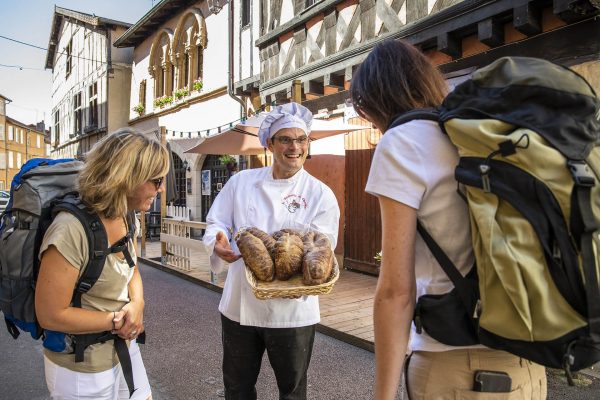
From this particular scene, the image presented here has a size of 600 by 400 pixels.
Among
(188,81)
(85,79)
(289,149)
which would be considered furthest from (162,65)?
(289,149)

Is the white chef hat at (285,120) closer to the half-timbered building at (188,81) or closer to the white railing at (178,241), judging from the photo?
the white railing at (178,241)

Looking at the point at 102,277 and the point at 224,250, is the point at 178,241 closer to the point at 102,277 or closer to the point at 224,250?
the point at 224,250

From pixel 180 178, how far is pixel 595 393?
14.6 meters

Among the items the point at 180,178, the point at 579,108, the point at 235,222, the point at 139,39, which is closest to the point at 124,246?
the point at 235,222

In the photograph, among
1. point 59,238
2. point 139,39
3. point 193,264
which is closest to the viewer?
point 59,238

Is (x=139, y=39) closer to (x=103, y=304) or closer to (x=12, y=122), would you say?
(x=103, y=304)

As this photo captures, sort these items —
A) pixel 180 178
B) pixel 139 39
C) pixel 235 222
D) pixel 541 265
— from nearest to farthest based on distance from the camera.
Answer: pixel 541 265
pixel 235 222
pixel 180 178
pixel 139 39

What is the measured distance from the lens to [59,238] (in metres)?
1.61

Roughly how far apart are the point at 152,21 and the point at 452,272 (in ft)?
59.2

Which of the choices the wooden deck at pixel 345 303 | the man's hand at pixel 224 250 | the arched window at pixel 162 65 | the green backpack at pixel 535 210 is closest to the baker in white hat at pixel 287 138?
the man's hand at pixel 224 250

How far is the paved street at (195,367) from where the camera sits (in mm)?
3666

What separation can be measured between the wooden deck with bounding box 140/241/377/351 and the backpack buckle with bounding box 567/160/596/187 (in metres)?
3.92

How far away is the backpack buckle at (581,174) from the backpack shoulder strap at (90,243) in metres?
1.55

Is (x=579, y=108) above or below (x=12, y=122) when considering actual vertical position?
below
